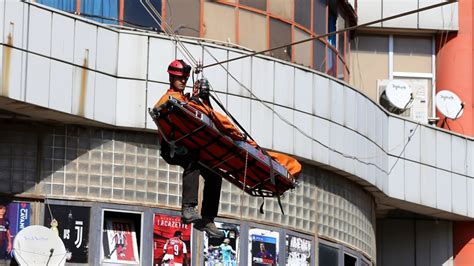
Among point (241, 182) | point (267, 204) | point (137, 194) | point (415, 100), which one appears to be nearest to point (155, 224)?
point (137, 194)

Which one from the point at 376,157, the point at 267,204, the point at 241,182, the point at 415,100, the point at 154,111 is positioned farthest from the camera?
the point at 415,100

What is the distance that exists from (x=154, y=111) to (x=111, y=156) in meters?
10.5

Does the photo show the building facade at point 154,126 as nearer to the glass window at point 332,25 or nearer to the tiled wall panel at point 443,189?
the glass window at point 332,25

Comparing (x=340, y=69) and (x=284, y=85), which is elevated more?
(x=340, y=69)

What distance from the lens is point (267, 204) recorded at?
32.5 meters

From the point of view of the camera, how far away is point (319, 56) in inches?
1367

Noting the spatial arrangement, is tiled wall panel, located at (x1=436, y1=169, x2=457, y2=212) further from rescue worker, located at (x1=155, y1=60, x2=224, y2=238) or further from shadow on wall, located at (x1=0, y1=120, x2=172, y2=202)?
rescue worker, located at (x1=155, y1=60, x2=224, y2=238)

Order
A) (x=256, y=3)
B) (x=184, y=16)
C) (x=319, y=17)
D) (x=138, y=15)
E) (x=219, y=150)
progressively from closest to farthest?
(x=219, y=150) < (x=138, y=15) < (x=184, y=16) < (x=256, y=3) < (x=319, y=17)

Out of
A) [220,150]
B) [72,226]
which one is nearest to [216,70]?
[72,226]

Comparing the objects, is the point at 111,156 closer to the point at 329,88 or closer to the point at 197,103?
the point at 329,88

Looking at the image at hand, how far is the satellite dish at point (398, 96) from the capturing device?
40.2 metres

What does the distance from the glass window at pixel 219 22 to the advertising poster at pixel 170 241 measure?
3830 millimetres

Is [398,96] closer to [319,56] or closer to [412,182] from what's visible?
[412,182]

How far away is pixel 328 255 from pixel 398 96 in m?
7.34
